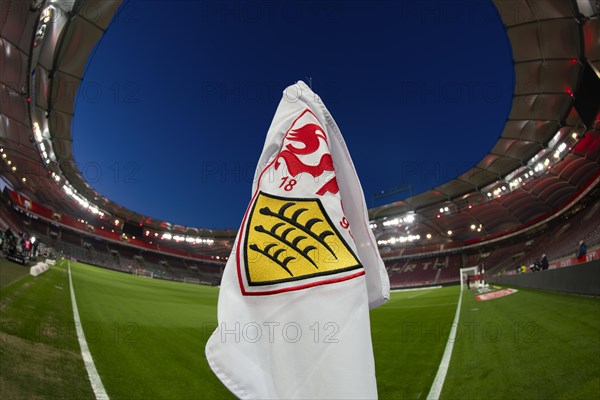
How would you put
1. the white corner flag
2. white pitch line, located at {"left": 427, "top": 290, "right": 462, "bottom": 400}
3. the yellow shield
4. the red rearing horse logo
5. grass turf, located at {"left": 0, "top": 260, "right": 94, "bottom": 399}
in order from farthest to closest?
white pitch line, located at {"left": 427, "top": 290, "right": 462, "bottom": 400}, grass turf, located at {"left": 0, "top": 260, "right": 94, "bottom": 399}, the red rearing horse logo, the yellow shield, the white corner flag

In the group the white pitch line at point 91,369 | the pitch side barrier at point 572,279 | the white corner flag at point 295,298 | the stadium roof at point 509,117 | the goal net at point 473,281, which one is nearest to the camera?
the white corner flag at point 295,298

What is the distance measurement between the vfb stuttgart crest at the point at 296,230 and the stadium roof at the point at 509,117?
52.8ft

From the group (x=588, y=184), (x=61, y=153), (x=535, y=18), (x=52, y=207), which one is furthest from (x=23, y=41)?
(x=588, y=184)

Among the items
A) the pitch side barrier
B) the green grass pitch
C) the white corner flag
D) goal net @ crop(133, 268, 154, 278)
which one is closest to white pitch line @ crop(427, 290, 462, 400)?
the green grass pitch

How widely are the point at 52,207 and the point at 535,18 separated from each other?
46738 mm

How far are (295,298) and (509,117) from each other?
78.6 ft

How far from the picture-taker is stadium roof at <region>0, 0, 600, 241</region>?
539 inches

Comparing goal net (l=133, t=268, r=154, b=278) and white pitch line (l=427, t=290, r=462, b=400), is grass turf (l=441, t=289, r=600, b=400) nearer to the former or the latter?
white pitch line (l=427, t=290, r=462, b=400)

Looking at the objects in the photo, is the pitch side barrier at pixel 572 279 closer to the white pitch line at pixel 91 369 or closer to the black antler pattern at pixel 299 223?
the black antler pattern at pixel 299 223

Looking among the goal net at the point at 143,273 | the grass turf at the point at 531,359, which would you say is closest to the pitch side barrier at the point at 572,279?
the grass turf at the point at 531,359

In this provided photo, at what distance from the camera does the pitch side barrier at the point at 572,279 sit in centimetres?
638

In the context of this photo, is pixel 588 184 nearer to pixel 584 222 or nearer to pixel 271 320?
pixel 584 222

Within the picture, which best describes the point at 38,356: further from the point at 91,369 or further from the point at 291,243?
the point at 291,243

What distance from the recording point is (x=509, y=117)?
20.2 metres
